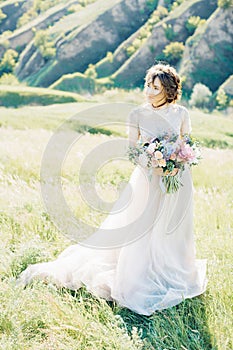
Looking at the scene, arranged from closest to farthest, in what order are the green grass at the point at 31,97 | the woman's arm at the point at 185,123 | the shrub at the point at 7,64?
1. the woman's arm at the point at 185,123
2. the green grass at the point at 31,97
3. the shrub at the point at 7,64

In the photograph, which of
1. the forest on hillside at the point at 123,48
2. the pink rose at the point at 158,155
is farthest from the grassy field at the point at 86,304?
the forest on hillside at the point at 123,48

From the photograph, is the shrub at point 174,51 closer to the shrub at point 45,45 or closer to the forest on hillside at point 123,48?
the forest on hillside at point 123,48

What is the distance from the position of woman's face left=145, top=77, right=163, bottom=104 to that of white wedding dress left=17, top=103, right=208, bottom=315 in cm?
14

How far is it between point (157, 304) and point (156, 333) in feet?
1.69

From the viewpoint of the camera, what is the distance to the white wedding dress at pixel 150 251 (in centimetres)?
574

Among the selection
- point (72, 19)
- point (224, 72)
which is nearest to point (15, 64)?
A: point (72, 19)

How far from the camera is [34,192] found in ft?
28.5

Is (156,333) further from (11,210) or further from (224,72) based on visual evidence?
(224,72)

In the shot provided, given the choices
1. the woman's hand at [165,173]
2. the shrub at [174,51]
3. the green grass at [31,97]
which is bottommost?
the green grass at [31,97]

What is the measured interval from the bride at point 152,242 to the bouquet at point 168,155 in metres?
0.11

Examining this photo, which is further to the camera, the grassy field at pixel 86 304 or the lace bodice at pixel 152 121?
the lace bodice at pixel 152 121

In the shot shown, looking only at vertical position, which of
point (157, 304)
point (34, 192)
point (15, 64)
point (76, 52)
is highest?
point (157, 304)

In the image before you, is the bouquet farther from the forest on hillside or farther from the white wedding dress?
the forest on hillside

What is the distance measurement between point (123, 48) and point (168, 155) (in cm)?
4304
